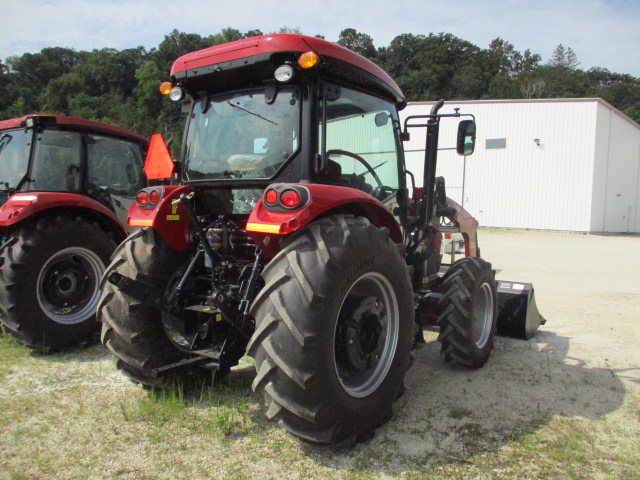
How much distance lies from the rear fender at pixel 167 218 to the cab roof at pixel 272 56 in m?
0.77

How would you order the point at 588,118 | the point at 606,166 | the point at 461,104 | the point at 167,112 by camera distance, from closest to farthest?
the point at 588,118 → the point at 606,166 → the point at 461,104 → the point at 167,112

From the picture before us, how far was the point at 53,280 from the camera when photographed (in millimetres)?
4867

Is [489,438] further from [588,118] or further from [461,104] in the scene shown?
[461,104]

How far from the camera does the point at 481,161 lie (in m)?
25.7

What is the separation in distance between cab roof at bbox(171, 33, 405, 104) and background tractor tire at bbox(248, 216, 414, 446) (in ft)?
3.27

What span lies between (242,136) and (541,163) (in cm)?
2393

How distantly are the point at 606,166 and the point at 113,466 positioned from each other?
27.6 meters

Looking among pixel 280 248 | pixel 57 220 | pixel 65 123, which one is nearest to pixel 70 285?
pixel 57 220

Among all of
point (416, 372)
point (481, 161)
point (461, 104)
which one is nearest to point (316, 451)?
point (416, 372)

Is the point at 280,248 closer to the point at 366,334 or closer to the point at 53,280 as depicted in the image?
the point at 366,334

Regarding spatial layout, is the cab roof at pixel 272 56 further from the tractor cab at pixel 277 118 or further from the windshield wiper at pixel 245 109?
the windshield wiper at pixel 245 109

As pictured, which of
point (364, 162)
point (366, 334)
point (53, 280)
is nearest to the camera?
point (366, 334)

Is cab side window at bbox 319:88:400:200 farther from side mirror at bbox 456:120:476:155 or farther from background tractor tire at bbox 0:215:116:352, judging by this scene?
background tractor tire at bbox 0:215:116:352

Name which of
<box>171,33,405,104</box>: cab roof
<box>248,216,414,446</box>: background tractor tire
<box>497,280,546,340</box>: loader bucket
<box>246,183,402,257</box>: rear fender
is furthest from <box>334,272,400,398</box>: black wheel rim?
<box>497,280,546,340</box>: loader bucket
